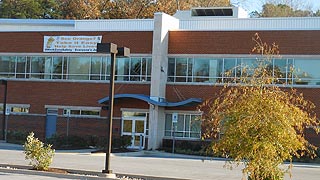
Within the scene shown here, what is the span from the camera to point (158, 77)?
1540 inches

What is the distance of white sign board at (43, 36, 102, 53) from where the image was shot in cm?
4181

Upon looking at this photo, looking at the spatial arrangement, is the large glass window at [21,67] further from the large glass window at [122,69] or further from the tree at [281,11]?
the tree at [281,11]

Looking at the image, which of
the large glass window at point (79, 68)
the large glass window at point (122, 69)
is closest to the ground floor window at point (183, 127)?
the large glass window at point (122, 69)

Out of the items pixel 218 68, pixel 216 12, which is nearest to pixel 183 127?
pixel 218 68

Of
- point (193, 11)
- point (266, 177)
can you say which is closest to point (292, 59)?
point (193, 11)

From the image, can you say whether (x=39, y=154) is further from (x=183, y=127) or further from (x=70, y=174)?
(x=183, y=127)

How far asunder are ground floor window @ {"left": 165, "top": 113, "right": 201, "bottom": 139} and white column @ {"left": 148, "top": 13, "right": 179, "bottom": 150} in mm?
517

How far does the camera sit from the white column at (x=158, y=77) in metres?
39.1

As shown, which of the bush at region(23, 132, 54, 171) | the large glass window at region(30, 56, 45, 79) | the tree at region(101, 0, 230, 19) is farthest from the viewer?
the tree at region(101, 0, 230, 19)

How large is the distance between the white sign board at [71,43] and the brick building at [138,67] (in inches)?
2.8

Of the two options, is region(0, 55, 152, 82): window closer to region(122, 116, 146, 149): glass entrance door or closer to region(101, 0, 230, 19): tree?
region(122, 116, 146, 149): glass entrance door

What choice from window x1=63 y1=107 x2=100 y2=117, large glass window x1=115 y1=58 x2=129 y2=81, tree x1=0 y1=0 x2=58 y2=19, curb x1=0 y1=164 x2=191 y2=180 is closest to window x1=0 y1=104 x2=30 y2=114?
window x1=63 y1=107 x2=100 y2=117

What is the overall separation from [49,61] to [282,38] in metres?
16.9

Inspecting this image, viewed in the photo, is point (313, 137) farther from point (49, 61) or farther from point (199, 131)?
point (49, 61)
